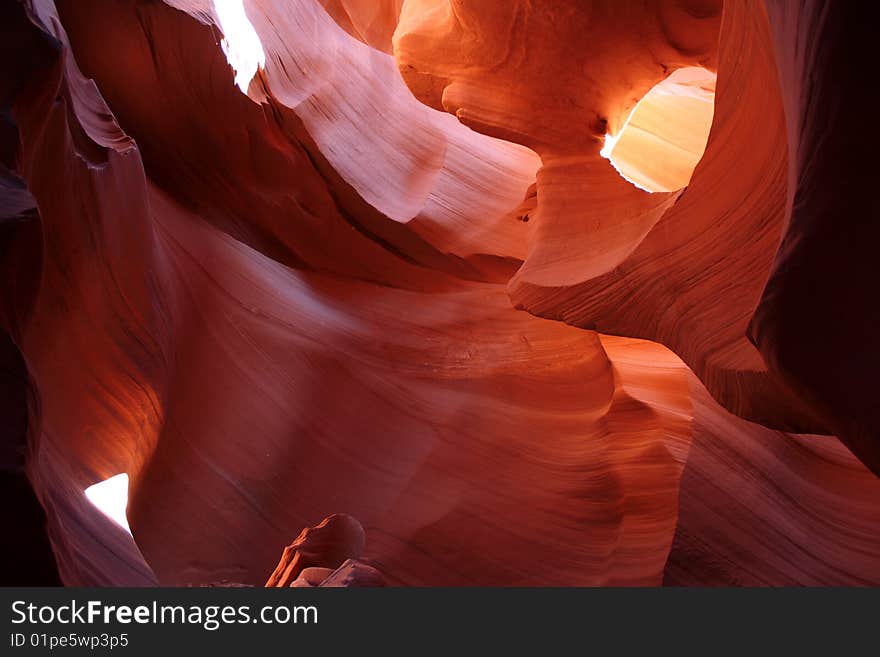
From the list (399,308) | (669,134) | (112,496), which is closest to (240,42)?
(399,308)

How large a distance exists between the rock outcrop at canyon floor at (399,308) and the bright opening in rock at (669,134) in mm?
61

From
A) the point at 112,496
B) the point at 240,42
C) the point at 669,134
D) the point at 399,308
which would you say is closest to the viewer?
the point at 112,496

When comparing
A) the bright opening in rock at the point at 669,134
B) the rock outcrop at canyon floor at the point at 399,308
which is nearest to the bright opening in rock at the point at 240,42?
the rock outcrop at canyon floor at the point at 399,308

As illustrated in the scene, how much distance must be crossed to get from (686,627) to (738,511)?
4.04 metres

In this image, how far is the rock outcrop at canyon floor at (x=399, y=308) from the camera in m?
4.48

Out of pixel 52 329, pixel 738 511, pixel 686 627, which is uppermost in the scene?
pixel 52 329

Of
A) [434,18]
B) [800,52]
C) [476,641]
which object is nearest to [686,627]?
[476,641]

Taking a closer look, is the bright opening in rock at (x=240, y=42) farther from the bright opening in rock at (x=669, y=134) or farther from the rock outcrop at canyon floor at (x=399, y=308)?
the bright opening in rock at (x=669, y=134)

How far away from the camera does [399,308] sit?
8.01 meters

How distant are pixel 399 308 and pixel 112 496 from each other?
309cm

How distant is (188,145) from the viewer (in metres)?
7.20

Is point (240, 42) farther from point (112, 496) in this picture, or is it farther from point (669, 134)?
point (669, 134)

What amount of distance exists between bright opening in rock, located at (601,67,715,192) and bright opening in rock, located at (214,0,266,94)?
3.64 m

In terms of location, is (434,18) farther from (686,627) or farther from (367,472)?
(686,627)
